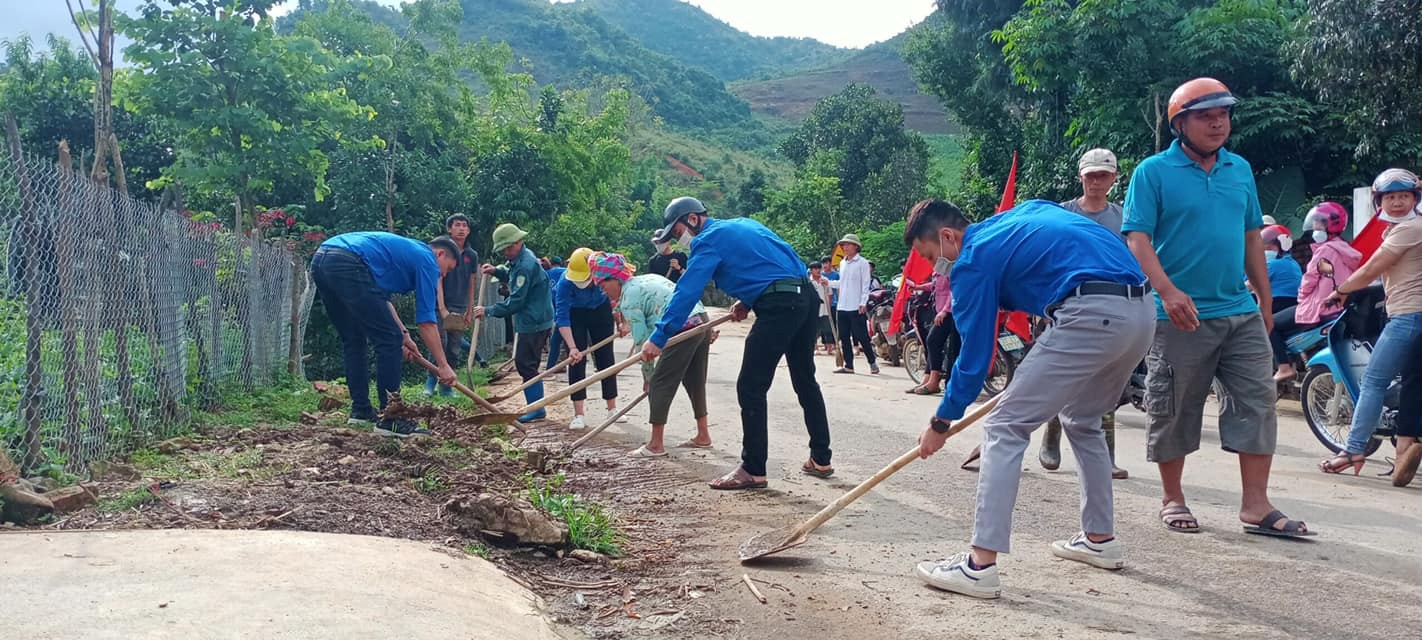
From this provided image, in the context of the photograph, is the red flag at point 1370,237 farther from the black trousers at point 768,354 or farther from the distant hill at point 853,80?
the distant hill at point 853,80

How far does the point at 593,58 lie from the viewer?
94.1 meters

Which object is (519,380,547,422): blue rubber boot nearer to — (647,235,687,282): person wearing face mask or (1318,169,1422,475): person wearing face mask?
(647,235,687,282): person wearing face mask

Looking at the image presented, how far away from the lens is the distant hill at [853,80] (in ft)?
290

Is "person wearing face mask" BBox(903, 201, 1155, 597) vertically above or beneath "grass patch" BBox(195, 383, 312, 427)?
above

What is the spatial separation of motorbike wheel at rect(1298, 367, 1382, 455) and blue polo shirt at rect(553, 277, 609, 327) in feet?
18.0

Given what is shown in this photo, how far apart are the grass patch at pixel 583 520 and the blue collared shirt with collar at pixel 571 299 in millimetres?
3797

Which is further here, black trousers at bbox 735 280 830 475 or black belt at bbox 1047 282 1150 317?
black trousers at bbox 735 280 830 475

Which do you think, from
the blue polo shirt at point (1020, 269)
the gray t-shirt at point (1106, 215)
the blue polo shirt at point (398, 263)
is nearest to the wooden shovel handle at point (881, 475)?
the blue polo shirt at point (1020, 269)

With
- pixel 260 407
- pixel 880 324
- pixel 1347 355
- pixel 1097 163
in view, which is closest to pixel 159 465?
pixel 260 407

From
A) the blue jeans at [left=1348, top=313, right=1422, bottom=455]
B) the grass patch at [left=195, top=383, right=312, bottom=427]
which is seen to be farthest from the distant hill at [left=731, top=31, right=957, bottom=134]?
the blue jeans at [left=1348, top=313, right=1422, bottom=455]

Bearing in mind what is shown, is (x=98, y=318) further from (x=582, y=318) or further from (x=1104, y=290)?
(x=1104, y=290)

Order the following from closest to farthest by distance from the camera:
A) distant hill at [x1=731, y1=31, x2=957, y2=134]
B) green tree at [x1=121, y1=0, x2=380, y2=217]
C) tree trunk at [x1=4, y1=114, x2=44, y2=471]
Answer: tree trunk at [x1=4, y1=114, x2=44, y2=471]
green tree at [x1=121, y1=0, x2=380, y2=217]
distant hill at [x1=731, y1=31, x2=957, y2=134]

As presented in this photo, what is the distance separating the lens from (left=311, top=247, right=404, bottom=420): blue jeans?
26.1 feet

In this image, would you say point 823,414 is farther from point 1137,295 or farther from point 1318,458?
point 1318,458
